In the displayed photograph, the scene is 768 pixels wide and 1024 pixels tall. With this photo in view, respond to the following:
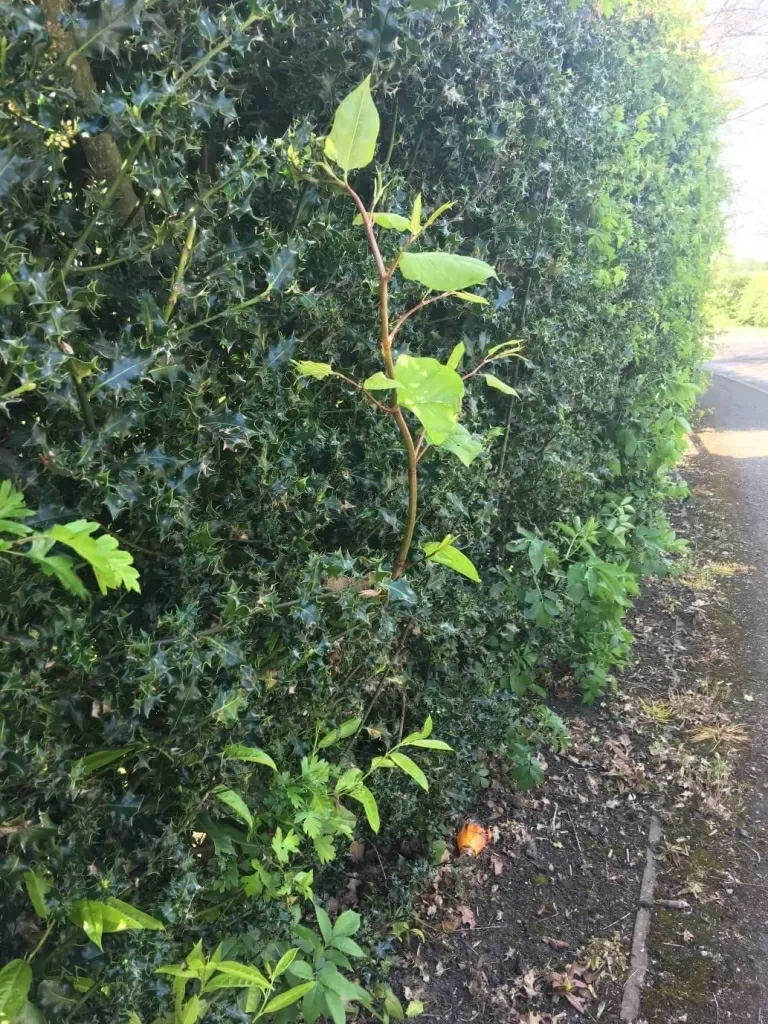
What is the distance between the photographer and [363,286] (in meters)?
1.75

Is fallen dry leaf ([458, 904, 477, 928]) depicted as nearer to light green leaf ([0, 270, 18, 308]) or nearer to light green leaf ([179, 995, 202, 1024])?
light green leaf ([179, 995, 202, 1024])

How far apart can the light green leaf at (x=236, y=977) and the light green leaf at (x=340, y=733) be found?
1.79ft

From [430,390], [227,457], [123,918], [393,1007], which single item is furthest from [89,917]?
[393,1007]

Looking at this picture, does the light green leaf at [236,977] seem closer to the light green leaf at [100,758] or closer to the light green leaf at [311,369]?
the light green leaf at [100,758]

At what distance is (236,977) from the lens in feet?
4.69

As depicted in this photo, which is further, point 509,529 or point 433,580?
point 509,529

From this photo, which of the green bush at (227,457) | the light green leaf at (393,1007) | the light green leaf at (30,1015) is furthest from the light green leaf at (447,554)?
the light green leaf at (393,1007)

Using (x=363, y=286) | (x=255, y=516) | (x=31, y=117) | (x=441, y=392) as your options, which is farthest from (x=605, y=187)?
(x=31, y=117)

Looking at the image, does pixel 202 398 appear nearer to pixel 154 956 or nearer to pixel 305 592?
pixel 305 592

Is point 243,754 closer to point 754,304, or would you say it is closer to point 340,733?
point 340,733

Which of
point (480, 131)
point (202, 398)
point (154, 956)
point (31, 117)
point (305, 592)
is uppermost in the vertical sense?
point (480, 131)

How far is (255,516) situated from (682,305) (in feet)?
18.4

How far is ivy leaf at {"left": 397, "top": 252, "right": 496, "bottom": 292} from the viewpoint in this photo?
51.0 inches

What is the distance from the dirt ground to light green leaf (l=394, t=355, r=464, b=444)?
6.33 feet
